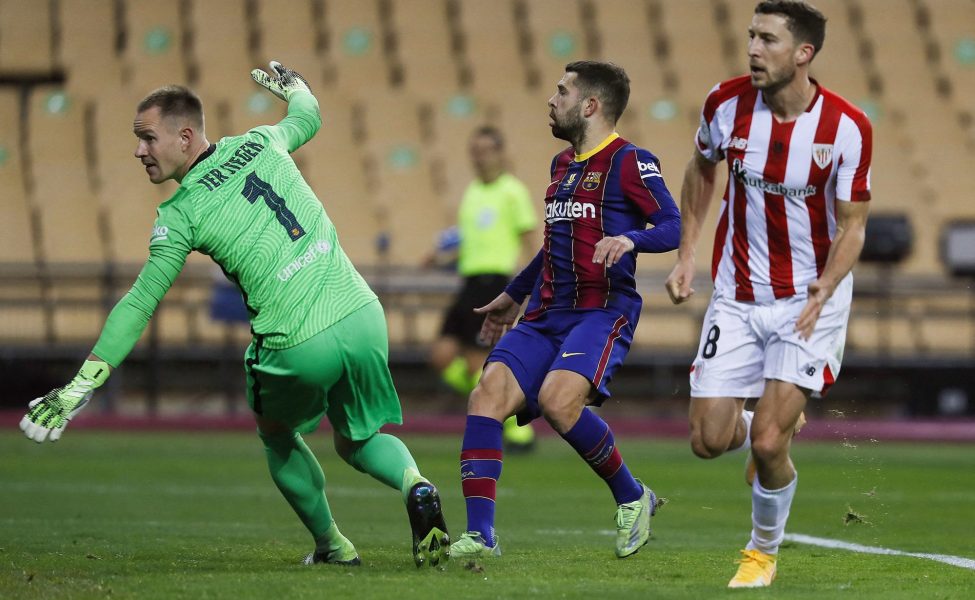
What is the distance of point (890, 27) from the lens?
18.9m

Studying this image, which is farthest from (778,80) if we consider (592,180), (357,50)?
(357,50)

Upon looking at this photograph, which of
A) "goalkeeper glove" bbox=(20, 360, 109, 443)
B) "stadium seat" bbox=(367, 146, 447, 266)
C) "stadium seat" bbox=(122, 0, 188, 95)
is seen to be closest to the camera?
"goalkeeper glove" bbox=(20, 360, 109, 443)

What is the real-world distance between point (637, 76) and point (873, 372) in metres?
4.92

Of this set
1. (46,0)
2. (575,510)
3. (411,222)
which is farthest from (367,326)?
(46,0)

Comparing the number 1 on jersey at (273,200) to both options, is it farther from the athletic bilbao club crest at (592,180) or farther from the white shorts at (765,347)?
the white shorts at (765,347)

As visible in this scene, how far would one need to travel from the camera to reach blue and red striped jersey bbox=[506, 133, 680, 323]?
6.31 meters

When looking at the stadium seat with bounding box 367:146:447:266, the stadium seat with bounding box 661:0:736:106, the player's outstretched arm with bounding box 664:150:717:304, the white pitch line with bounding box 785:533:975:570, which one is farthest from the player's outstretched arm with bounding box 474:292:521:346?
the stadium seat with bounding box 661:0:736:106

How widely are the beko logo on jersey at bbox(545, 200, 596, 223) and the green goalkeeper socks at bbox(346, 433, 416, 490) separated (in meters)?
1.29

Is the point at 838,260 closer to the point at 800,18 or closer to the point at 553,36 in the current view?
the point at 800,18

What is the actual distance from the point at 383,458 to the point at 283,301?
736 mm

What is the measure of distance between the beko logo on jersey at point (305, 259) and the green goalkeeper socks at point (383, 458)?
0.74m

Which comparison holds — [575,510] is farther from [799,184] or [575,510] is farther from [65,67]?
[65,67]

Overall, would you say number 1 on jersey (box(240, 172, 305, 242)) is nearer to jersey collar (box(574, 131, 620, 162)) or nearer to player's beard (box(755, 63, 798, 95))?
jersey collar (box(574, 131, 620, 162))

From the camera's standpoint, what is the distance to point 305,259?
5621 millimetres
